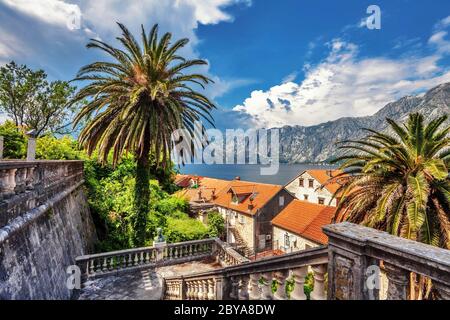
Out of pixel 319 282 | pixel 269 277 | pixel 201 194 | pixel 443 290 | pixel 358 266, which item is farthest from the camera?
pixel 201 194

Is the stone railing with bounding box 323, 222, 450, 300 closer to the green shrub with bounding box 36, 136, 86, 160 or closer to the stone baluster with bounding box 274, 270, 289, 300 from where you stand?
the stone baluster with bounding box 274, 270, 289, 300

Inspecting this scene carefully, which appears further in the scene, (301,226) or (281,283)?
(301,226)

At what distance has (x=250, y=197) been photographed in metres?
32.8

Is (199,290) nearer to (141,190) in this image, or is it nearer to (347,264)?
(347,264)

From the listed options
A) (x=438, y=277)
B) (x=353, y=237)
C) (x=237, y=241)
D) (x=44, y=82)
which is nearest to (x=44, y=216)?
(x=353, y=237)

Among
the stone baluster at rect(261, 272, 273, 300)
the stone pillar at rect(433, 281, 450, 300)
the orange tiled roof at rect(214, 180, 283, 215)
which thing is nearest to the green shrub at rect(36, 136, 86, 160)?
the stone baluster at rect(261, 272, 273, 300)

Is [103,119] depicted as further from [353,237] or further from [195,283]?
[353,237]

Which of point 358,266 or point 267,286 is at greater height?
point 358,266

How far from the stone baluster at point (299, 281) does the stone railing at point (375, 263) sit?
52 centimetres

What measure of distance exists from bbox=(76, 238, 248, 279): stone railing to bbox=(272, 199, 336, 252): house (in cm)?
1101

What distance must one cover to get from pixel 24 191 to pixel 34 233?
1.10 m

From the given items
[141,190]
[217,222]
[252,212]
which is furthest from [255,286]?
[217,222]

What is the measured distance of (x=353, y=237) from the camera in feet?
7.41

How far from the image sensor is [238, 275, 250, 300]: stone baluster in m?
4.11
